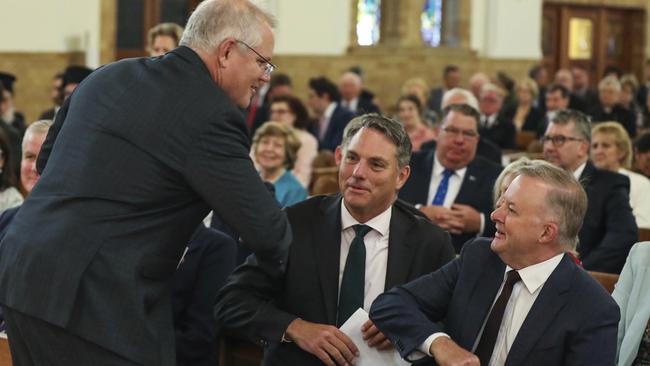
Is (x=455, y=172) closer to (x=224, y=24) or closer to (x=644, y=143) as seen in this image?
(x=644, y=143)

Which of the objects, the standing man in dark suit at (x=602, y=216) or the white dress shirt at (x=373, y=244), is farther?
the standing man in dark suit at (x=602, y=216)

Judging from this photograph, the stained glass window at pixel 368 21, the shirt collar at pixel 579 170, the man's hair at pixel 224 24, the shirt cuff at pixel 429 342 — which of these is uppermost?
the stained glass window at pixel 368 21

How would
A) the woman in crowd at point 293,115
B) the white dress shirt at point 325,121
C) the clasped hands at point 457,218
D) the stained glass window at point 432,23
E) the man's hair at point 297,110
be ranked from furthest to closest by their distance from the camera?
the stained glass window at point 432,23
the white dress shirt at point 325,121
the man's hair at point 297,110
the woman in crowd at point 293,115
the clasped hands at point 457,218

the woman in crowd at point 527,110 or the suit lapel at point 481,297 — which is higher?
the woman in crowd at point 527,110

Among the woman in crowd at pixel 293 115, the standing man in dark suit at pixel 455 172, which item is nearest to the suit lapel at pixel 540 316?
the standing man in dark suit at pixel 455 172

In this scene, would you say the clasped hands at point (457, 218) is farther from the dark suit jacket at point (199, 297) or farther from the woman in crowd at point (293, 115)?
the woman in crowd at point (293, 115)

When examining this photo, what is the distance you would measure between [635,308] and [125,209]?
1.75m

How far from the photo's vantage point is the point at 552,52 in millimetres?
20016

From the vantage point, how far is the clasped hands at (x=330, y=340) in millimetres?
3125

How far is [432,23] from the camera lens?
56.7ft

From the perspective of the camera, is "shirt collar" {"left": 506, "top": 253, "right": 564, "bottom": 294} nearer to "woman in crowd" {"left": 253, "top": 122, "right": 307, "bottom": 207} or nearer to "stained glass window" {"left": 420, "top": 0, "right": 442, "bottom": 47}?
"woman in crowd" {"left": 253, "top": 122, "right": 307, "bottom": 207}

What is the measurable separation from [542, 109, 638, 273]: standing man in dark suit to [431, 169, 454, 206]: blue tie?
2.09 ft

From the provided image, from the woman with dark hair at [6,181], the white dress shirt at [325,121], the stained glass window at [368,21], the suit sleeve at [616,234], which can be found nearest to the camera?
the woman with dark hair at [6,181]

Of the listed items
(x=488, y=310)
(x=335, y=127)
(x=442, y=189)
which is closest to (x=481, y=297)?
(x=488, y=310)
